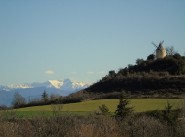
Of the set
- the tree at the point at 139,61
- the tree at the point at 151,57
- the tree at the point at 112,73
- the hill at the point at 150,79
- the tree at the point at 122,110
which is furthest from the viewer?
the tree at the point at 151,57

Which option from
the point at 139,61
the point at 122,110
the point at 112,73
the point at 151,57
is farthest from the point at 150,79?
the point at 122,110

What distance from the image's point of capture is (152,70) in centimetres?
10488

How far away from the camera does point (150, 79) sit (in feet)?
308

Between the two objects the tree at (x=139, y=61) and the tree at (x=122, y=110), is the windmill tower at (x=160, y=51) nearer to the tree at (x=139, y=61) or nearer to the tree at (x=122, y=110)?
the tree at (x=139, y=61)

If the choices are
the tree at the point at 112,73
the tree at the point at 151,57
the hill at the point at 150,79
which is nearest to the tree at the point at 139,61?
the hill at the point at 150,79

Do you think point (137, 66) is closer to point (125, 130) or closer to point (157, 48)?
point (157, 48)

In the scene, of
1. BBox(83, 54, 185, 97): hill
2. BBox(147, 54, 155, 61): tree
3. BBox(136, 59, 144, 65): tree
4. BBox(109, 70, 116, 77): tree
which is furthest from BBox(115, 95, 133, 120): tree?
BBox(147, 54, 155, 61): tree

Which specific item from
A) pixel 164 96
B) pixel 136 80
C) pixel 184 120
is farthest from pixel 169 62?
pixel 184 120

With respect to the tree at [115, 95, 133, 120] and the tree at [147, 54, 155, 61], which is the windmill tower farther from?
the tree at [115, 95, 133, 120]

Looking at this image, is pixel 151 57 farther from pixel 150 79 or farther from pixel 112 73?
pixel 150 79

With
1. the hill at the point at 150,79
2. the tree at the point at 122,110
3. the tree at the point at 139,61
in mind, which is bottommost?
the tree at the point at 122,110

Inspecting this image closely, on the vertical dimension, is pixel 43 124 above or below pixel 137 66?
below

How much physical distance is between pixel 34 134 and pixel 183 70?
84.5m

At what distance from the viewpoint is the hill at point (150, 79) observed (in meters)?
87.0
